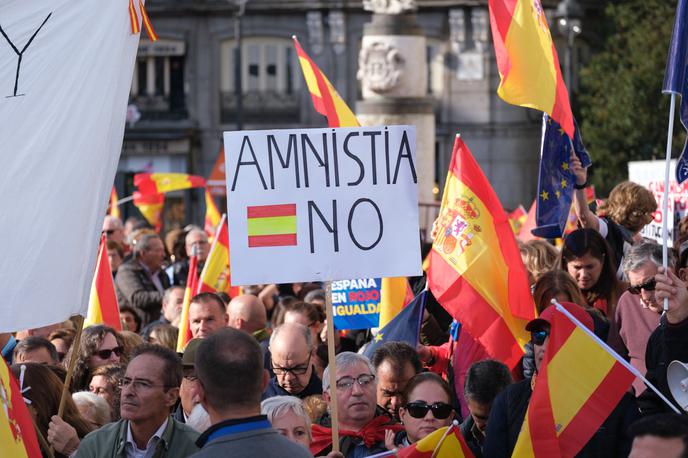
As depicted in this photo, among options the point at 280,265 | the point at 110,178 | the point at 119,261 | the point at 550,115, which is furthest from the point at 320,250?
the point at 119,261

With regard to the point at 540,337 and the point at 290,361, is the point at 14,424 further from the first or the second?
the point at 290,361

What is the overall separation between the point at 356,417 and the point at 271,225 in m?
1.01

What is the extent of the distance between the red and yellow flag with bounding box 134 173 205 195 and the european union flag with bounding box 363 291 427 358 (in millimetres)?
10999

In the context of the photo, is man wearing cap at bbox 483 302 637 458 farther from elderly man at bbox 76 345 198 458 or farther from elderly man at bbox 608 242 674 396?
elderly man at bbox 76 345 198 458

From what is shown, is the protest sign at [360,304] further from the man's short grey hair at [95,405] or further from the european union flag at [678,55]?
the european union flag at [678,55]

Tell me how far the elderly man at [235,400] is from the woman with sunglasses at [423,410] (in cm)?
187

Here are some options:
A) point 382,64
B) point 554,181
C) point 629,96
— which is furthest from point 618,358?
point 629,96

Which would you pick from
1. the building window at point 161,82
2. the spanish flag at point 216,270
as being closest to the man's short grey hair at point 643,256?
the spanish flag at point 216,270

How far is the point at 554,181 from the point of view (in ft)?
27.2

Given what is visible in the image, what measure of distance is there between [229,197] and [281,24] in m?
37.4

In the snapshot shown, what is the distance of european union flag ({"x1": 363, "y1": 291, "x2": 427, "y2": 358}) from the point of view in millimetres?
8677

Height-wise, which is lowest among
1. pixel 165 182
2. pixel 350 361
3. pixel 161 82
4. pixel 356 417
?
pixel 161 82

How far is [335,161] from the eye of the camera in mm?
6352

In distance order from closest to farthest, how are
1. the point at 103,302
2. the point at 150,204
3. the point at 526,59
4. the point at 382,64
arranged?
1. the point at 526,59
2. the point at 103,302
3. the point at 382,64
4. the point at 150,204
